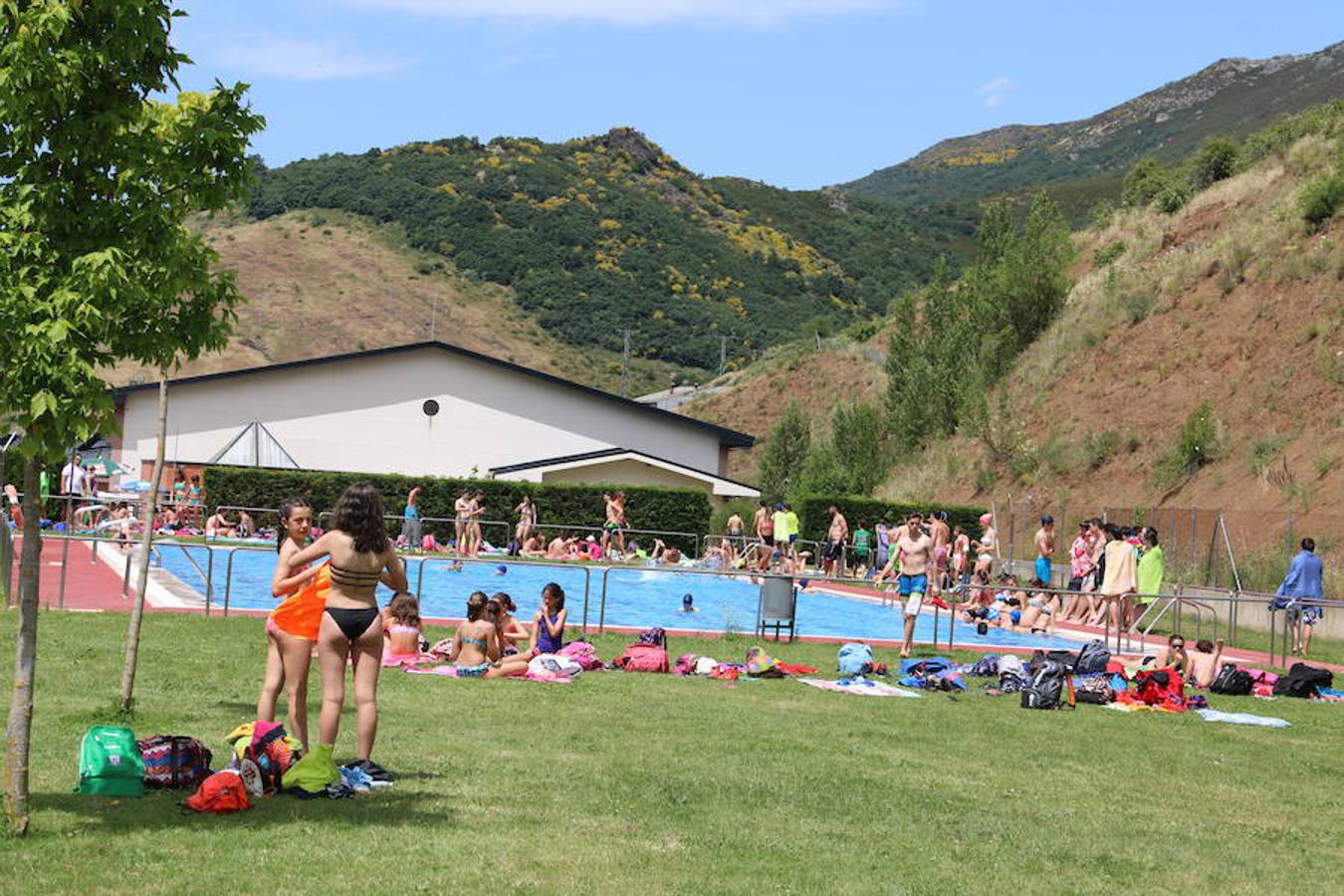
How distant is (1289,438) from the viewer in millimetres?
36812

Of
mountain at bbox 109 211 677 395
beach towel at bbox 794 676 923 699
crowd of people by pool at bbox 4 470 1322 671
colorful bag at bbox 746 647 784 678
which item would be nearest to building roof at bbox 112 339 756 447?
crowd of people by pool at bbox 4 470 1322 671

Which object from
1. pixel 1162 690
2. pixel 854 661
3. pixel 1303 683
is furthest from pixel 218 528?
pixel 1303 683

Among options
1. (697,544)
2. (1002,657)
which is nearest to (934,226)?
(697,544)

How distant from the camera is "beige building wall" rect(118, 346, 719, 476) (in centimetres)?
4897

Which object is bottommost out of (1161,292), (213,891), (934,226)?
(213,891)

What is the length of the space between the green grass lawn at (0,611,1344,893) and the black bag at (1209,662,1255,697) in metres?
2.14

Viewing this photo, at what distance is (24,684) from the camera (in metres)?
7.64

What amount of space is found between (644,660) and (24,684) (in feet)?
32.4

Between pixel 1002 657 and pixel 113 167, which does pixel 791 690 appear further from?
pixel 113 167

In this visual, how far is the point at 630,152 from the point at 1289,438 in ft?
421

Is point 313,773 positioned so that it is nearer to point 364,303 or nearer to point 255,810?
point 255,810

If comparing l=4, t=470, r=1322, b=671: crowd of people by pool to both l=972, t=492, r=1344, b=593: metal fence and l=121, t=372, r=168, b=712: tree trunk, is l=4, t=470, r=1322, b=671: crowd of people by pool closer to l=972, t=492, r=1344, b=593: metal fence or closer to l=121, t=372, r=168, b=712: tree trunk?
l=972, t=492, r=1344, b=593: metal fence

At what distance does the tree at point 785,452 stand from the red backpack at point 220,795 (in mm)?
57470

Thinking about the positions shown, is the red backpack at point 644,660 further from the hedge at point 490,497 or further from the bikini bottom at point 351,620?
the hedge at point 490,497
